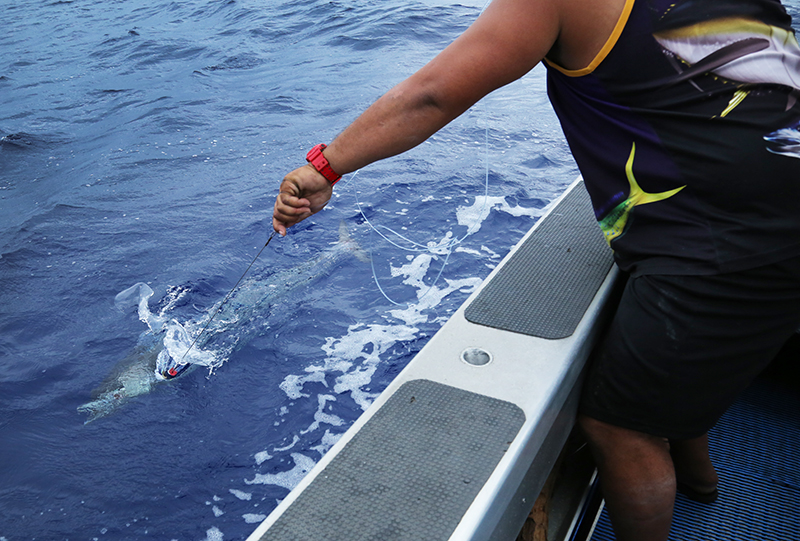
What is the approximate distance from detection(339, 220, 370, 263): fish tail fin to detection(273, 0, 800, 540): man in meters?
3.46

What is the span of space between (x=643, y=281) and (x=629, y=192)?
0.20 metres

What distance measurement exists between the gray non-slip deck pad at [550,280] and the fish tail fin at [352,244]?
2778mm

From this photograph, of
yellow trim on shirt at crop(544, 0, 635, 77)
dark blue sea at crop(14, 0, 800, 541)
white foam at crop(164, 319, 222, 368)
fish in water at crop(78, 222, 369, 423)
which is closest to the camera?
yellow trim on shirt at crop(544, 0, 635, 77)

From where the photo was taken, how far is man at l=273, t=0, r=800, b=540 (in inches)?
43.2

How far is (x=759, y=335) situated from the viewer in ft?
4.20

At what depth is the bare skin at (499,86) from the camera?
1095mm

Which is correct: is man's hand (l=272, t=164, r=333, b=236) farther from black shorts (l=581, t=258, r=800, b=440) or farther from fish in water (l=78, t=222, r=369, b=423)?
fish in water (l=78, t=222, r=369, b=423)

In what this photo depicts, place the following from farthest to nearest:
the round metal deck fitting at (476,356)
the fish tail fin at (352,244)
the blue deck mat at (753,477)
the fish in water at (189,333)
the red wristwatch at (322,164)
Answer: the fish tail fin at (352,244) < the fish in water at (189,333) < the blue deck mat at (753,477) < the round metal deck fitting at (476,356) < the red wristwatch at (322,164)

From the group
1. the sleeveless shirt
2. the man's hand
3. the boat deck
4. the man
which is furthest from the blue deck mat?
the man's hand

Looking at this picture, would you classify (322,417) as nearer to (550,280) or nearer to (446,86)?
(550,280)

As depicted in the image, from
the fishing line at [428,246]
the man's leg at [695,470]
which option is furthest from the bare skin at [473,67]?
the fishing line at [428,246]

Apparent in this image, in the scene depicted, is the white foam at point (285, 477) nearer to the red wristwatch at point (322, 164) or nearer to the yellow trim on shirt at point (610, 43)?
the red wristwatch at point (322, 164)

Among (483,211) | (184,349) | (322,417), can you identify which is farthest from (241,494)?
(483,211)

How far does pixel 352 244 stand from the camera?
202 inches
